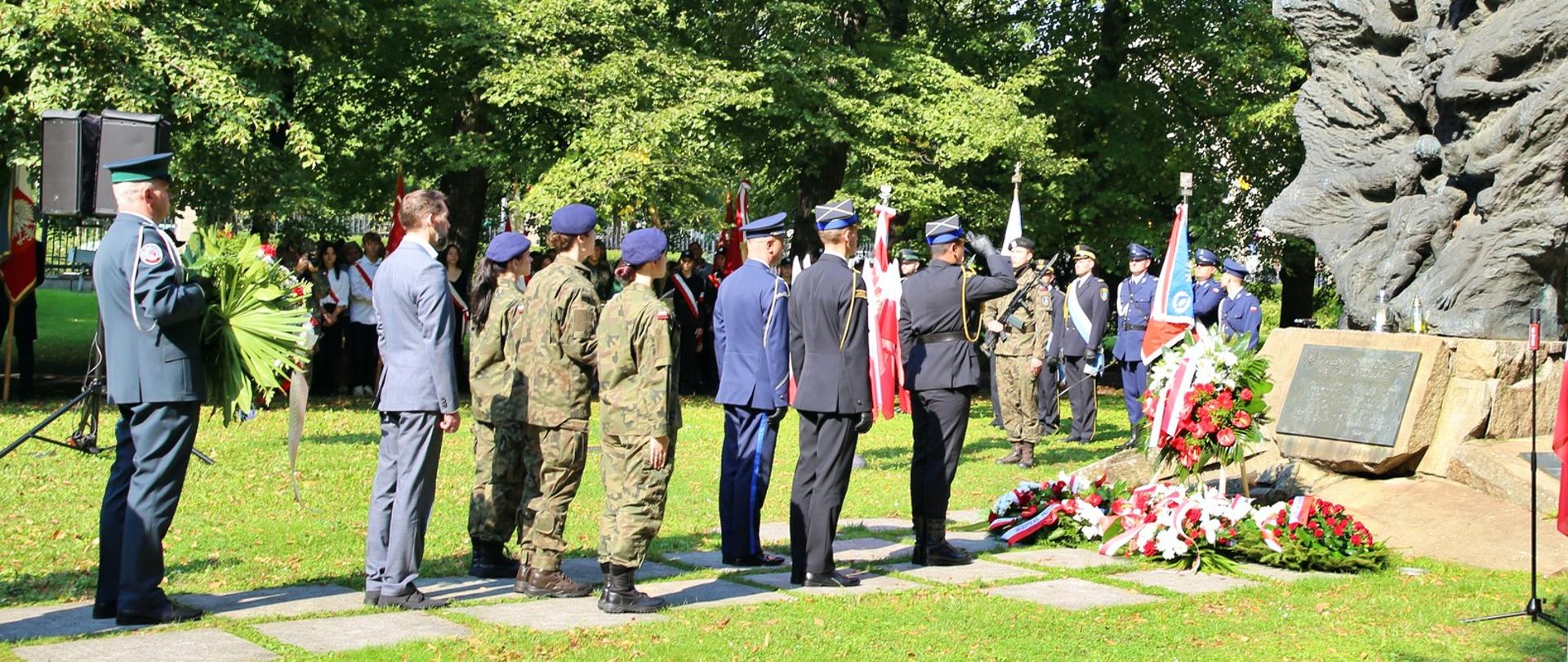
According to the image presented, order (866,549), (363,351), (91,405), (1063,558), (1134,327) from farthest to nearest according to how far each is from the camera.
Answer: (363,351) → (1134,327) → (91,405) → (866,549) → (1063,558)

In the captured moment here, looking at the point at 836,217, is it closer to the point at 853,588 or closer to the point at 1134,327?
the point at 853,588

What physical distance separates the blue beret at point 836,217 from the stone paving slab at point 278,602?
3.02m

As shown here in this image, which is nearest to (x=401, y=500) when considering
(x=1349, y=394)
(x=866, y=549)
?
(x=866, y=549)

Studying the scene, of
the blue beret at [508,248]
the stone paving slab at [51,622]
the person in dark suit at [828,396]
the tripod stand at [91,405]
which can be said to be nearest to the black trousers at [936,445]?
the person in dark suit at [828,396]

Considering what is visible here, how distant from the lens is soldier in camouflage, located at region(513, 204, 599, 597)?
23.9 feet

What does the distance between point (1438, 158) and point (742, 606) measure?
6.49 metres

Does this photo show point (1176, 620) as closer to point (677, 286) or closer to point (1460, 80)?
point (1460, 80)

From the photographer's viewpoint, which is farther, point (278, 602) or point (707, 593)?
point (707, 593)

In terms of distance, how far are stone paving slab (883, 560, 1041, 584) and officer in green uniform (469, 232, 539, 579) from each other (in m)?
2.16

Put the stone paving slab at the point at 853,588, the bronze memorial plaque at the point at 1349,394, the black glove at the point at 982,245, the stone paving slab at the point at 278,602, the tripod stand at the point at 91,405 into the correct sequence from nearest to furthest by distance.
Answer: the stone paving slab at the point at 278,602 → the stone paving slab at the point at 853,588 → the black glove at the point at 982,245 → the tripod stand at the point at 91,405 → the bronze memorial plaque at the point at 1349,394

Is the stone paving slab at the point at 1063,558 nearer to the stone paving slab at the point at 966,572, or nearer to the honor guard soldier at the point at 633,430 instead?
the stone paving slab at the point at 966,572

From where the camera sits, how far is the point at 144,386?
6.44 metres

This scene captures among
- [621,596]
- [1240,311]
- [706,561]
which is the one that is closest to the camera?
[621,596]

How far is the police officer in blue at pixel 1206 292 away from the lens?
51.4ft
